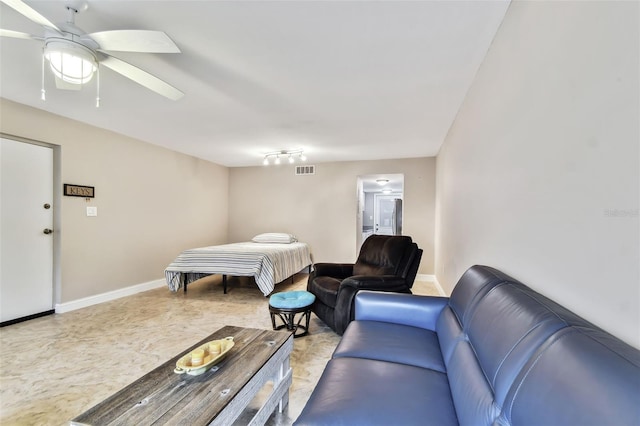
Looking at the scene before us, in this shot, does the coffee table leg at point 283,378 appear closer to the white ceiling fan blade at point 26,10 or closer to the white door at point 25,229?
the white ceiling fan blade at point 26,10

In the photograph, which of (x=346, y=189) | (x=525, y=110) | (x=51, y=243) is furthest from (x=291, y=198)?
(x=525, y=110)

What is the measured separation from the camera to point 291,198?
568 cm

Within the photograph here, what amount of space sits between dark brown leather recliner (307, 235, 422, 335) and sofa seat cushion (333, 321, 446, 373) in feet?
2.18

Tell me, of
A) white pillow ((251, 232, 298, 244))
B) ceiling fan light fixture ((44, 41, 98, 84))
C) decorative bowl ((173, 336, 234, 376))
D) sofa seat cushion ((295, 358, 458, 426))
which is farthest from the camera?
white pillow ((251, 232, 298, 244))

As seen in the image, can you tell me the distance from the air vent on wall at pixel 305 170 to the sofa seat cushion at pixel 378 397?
452 centimetres

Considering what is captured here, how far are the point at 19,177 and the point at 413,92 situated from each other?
415cm

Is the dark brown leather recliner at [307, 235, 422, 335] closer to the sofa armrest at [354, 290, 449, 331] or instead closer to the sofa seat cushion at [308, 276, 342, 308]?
the sofa seat cushion at [308, 276, 342, 308]

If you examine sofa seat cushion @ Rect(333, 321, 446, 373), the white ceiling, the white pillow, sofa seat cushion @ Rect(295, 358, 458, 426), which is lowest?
sofa seat cushion @ Rect(333, 321, 446, 373)

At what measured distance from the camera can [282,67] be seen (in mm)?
2059

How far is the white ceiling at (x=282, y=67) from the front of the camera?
4.98ft

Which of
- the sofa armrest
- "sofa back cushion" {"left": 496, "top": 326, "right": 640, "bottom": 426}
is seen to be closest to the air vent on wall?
the sofa armrest

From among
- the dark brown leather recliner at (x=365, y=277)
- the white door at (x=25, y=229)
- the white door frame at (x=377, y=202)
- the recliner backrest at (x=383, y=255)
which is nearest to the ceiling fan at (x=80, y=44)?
the white door at (x=25, y=229)

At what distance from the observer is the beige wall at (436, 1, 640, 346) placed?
0.70 metres

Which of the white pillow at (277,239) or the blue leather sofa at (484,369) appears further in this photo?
the white pillow at (277,239)
